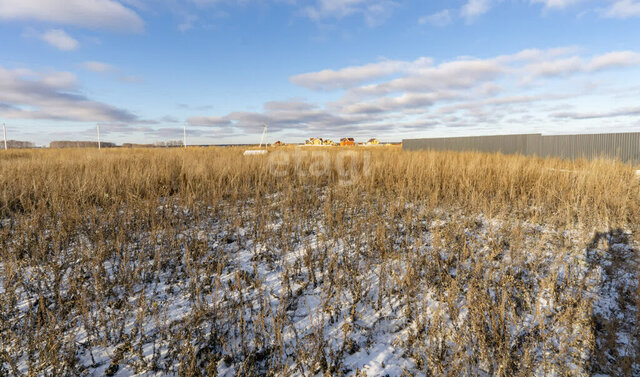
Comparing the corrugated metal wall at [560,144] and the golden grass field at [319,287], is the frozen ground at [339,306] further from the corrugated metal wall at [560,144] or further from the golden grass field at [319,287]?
the corrugated metal wall at [560,144]

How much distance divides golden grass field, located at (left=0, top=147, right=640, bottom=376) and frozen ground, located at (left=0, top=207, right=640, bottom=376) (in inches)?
0.6

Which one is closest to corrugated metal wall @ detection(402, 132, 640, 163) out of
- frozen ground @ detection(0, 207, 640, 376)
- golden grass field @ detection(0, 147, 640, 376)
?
golden grass field @ detection(0, 147, 640, 376)

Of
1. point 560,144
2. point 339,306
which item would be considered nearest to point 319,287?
point 339,306

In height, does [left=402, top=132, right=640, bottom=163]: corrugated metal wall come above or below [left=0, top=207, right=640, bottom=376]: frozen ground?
above

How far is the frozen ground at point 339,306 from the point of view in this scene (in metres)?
1.91

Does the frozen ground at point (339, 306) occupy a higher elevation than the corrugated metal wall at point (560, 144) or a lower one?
lower

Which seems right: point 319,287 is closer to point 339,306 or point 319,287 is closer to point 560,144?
point 339,306

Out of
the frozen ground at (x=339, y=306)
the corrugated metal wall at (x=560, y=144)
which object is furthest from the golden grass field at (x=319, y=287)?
the corrugated metal wall at (x=560, y=144)

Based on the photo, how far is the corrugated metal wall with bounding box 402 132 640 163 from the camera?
52.6 ft

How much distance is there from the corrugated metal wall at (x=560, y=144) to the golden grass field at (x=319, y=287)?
13.8 m

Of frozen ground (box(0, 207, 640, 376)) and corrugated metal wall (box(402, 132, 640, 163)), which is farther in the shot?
corrugated metal wall (box(402, 132, 640, 163))

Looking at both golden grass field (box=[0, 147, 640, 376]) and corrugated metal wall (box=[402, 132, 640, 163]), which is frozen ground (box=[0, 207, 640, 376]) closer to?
golden grass field (box=[0, 147, 640, 376])

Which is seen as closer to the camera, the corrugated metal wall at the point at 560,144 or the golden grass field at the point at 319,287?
the golden grass field at the point at 319,287

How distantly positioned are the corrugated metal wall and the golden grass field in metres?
13.8
